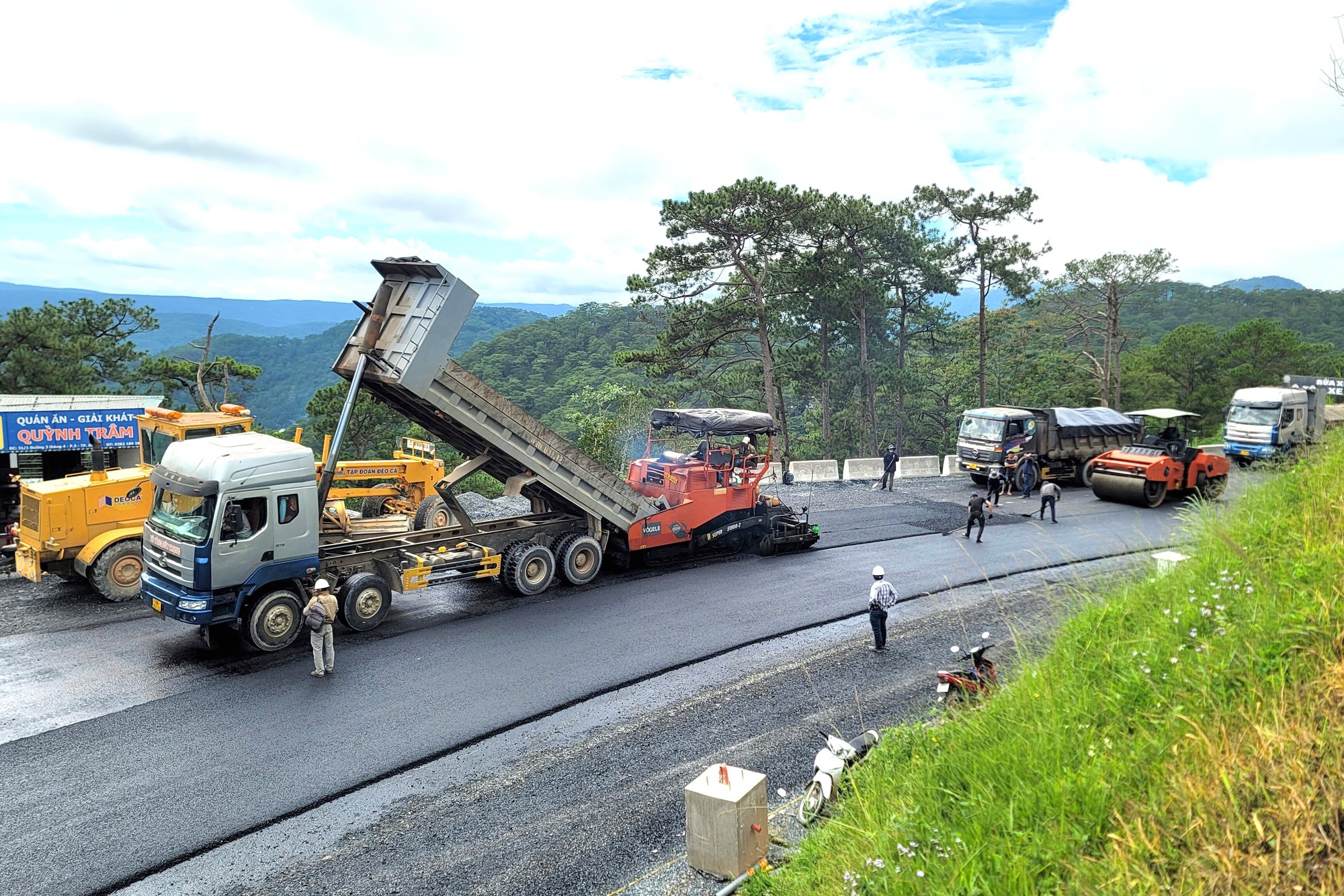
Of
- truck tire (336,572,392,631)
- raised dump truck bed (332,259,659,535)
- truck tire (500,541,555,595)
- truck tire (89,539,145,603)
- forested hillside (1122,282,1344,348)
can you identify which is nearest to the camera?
raised dump truck bed (332,259,659,535)

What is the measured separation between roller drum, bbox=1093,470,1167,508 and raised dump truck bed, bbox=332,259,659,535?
12.9m

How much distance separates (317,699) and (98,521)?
20.3 feet

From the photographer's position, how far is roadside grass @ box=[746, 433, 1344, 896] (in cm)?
302

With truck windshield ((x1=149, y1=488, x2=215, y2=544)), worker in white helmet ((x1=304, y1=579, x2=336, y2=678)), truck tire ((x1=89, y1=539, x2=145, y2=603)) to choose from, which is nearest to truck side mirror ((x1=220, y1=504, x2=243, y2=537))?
truck windshield ((x1=149, y1=488, x2=215, y2=544))

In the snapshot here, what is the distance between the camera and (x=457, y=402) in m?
10.6

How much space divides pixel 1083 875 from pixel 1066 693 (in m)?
1.49

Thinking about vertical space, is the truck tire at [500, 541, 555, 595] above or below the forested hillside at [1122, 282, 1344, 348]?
below

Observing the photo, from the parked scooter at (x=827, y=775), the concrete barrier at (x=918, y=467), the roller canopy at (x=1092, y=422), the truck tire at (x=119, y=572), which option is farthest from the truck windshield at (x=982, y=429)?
the truck tire at (x=119, y=572)

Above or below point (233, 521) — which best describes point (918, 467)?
below

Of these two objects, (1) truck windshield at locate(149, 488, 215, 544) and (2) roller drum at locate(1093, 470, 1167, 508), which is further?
(2) roller drum at locate(1093, 470, 1167, 508)

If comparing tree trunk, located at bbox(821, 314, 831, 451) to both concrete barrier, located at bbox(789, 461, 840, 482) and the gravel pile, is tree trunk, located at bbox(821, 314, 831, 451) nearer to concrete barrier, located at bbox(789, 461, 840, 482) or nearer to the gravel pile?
concrete barrier, located at bbox(789, 461, 840, 482)

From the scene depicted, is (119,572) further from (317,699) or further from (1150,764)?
(1150,764)

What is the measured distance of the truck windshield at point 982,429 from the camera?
21281 millimetres

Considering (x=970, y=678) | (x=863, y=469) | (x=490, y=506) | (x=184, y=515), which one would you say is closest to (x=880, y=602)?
(x=970, y=678)
